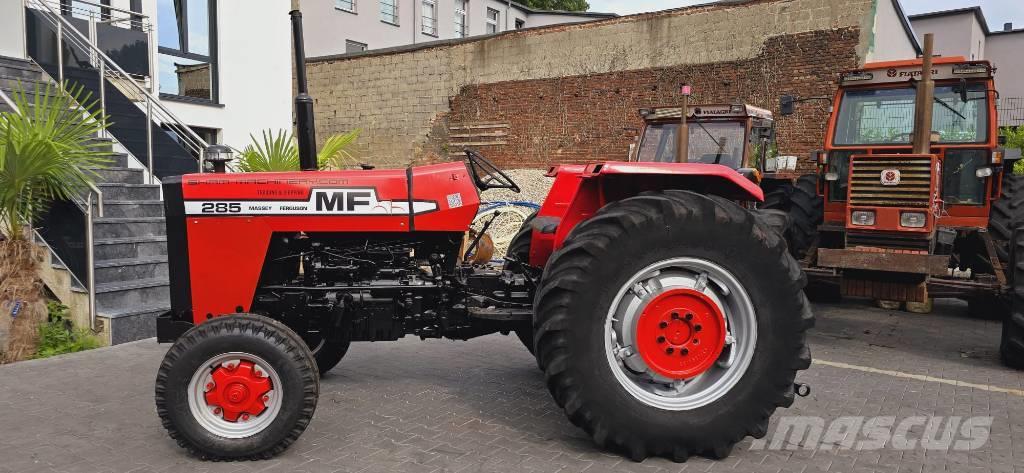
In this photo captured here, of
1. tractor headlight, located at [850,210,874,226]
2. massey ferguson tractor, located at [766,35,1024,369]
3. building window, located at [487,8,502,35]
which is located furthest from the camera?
building window, located at [487,8,502,35]

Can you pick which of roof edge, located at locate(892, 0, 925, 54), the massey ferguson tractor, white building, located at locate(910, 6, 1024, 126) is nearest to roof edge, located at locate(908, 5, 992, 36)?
white building, located at locate(910, 6, 1024, 126)

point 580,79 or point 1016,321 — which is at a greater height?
point 580,79

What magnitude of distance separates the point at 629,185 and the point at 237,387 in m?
2.20

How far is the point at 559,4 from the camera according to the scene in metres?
34.9

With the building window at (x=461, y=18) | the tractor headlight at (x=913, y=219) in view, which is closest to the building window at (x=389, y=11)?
the building window at (x=461, y=18)

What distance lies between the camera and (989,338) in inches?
258

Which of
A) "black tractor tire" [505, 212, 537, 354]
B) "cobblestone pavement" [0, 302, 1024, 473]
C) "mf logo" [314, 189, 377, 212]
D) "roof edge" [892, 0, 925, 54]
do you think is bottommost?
"cobblestone pavement" [0, 302, 1024, 473]

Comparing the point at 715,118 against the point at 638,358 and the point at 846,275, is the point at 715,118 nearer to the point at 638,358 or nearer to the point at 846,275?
the point at 846,275

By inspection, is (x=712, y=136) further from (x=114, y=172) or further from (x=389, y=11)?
(x=389, y=11)

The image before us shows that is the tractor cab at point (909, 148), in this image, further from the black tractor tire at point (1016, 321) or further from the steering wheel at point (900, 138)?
the black tractor tire at point (1016, 321)

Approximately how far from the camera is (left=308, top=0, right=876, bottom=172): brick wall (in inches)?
502

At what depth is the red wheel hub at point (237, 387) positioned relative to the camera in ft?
10.9

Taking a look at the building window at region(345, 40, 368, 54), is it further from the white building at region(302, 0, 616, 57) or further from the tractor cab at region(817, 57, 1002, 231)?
the tractor cab at region(817, 57, 1002, 231)

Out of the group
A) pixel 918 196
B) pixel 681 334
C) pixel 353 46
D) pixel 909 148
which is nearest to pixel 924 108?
pixel 918 196
